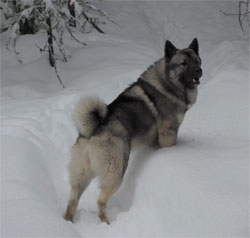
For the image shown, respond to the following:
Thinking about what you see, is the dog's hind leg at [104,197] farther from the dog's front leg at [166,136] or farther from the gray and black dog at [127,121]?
the dog's front leg at [166,136]

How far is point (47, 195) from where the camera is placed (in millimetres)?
3965

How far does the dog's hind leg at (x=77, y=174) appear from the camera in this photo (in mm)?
3775

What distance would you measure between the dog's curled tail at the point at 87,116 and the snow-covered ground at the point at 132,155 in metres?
0.76

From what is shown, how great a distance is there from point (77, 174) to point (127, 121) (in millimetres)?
803

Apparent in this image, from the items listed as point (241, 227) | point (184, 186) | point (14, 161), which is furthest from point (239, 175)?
point (14, 161)

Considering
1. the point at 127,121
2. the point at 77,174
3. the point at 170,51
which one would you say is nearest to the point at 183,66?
the point at 170,51

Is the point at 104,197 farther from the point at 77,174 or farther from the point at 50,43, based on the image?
the point at 50,43

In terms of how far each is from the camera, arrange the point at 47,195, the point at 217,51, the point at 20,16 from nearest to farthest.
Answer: the point at 47,195 < the point at 20,16 < the point at 217,51

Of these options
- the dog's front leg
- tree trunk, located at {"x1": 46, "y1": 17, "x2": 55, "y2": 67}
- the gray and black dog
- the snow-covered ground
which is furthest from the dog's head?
tree trunk, located at {"x1": 46, "y1": 17, "x2": 55, "y2": 67}

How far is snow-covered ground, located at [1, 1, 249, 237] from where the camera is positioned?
3.10 metres

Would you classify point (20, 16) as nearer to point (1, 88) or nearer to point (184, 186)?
point (1, 88)

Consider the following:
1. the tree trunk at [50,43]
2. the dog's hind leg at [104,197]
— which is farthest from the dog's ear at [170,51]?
the tree trunk at [50,43]

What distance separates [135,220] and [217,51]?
6.68m

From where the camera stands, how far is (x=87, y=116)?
382 cm
